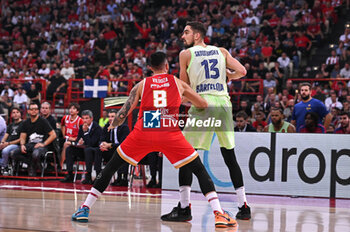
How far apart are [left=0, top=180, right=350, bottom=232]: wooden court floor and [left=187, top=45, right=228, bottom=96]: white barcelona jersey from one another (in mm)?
1638

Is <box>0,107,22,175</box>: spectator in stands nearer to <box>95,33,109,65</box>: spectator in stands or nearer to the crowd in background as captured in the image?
the crowd in background

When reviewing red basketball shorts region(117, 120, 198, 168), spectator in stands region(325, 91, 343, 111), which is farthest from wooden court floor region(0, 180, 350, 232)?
spectator in stands region(325, 91, 343, 111)

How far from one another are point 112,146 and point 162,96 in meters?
5.97

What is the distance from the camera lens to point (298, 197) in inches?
401

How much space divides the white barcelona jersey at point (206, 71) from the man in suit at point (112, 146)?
5.23 metres

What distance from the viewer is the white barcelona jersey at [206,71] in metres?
6.99

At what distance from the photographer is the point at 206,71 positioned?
699 centimetres

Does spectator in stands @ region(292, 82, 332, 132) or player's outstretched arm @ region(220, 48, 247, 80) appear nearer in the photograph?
player's outstretched arm @ region(220, 48, 247, 80)

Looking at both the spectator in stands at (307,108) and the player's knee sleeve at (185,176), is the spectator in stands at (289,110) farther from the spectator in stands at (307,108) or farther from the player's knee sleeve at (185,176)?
the player's knee sleeve at (185,176)

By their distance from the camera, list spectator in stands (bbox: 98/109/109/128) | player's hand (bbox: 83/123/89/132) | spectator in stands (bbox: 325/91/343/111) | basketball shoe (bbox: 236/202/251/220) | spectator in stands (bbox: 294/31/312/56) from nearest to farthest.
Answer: basketball shoe (bbox: 236/202/251/220)
player's hand (bbox: 83/123/89/132)
spectator in stands (bbox: 325/91/343/111)
spectator in stands (bbox: 98/109/109/128)
spectator in stands (bbox: 294/31/312/56)

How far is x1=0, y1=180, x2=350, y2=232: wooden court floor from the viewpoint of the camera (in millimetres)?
6094

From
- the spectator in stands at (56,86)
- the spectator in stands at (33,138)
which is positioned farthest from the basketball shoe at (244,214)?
the spectator in stands at (56,86)

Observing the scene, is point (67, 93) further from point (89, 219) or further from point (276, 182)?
point (89, 219)

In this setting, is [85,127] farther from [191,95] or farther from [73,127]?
[191,95]
